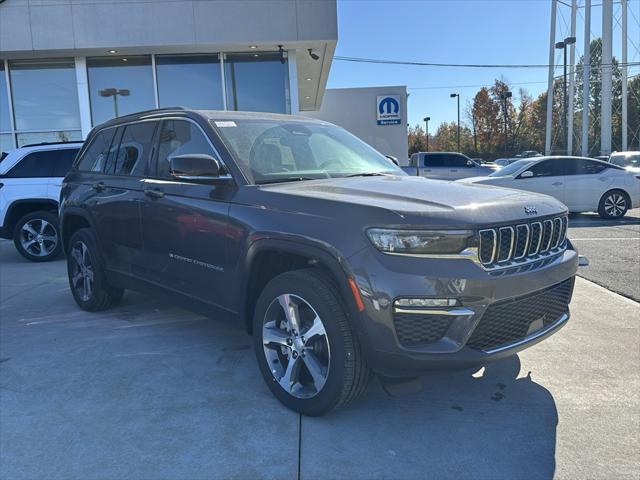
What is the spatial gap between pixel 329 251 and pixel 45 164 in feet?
25.6

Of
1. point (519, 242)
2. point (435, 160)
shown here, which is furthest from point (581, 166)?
point (519, 242)

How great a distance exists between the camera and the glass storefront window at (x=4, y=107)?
1374 centimetres

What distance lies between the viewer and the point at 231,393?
351 centimetres

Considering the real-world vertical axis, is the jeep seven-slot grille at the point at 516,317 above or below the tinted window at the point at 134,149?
below

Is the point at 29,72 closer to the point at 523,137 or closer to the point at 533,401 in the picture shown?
the point at 533,401

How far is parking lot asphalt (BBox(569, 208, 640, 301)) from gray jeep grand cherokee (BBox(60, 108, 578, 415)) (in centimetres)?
345

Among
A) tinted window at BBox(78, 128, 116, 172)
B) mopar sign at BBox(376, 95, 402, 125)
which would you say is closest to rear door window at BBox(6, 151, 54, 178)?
tinted window at BBox(78, 128, 116, 172)

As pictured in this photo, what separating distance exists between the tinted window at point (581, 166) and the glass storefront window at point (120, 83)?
34.5 feet

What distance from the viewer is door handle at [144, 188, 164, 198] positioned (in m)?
4.11

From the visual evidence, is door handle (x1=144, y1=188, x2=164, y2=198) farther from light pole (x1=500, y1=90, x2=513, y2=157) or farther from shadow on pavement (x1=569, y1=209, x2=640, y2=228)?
light pole (x1=500, y1=90, x2=513, y2=157)

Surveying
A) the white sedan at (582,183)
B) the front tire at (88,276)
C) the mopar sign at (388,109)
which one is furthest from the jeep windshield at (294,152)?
the mopar sign at (388,109)

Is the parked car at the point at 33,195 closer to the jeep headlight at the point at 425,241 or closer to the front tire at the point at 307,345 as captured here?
the front tire at the point at 307,345

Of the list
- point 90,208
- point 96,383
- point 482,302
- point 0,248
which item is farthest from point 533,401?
point 0,248

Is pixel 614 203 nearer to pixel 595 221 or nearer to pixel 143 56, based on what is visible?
pixel 595 221
